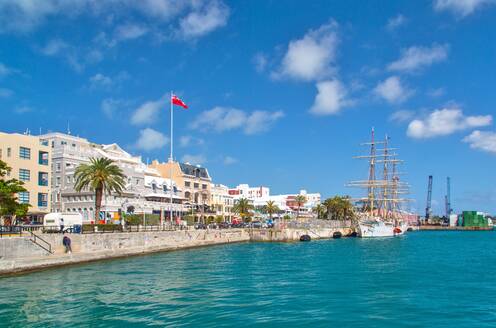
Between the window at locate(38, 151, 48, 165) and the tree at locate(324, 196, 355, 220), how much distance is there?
89.4 metres

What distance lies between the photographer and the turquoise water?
22.4 meters

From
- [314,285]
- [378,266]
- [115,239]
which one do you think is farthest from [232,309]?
[115,239]

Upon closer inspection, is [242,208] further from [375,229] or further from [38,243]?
[38,243]

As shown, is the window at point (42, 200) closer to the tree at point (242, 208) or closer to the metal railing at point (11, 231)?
the metal railing at point (11, 231)

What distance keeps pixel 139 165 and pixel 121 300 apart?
78.5m

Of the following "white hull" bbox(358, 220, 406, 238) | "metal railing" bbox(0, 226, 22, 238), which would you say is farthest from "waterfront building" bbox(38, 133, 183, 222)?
"white hull" bbox(358, 220, 406, 238)

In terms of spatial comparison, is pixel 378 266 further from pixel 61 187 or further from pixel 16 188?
pixel 61 187

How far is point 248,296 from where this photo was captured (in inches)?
1117

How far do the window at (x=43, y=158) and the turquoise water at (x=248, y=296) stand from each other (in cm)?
2540

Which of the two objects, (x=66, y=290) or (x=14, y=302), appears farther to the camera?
(x=66, y=290)

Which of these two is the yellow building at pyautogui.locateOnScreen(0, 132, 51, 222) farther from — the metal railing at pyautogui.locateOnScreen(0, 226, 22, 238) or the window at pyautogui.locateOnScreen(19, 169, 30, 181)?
the metal railing at pyautogui.locateOnScreen(0, 226, 22, 238)

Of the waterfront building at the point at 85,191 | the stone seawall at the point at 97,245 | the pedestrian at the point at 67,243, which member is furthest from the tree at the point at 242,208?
the pedestrian at the point at 67,243

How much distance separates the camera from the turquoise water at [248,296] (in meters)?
22.4

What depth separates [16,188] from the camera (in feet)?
157
